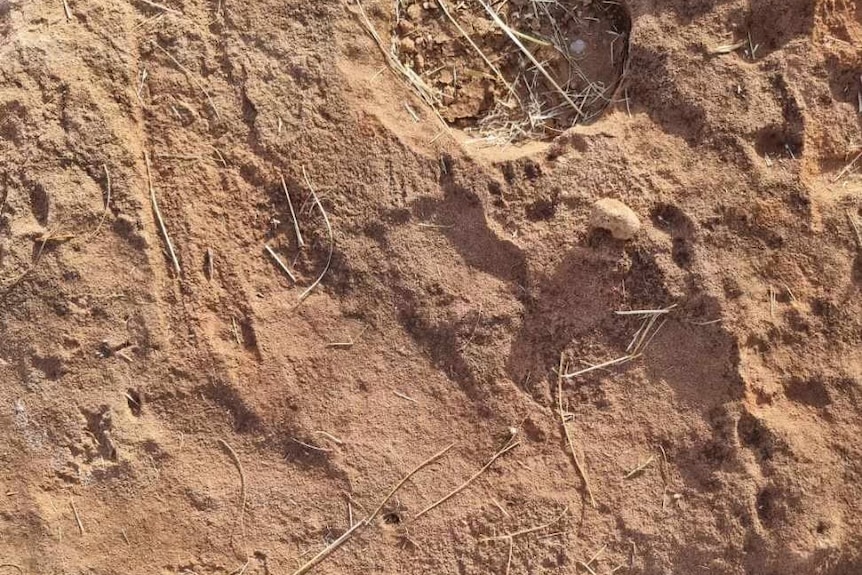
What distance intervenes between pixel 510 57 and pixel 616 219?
2.25 ft

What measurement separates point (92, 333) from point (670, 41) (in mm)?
2003

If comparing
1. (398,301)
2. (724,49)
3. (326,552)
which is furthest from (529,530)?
(724,49)

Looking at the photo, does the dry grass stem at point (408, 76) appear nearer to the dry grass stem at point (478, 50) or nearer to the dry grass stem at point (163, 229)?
the dry grass stem at point (478, 50)

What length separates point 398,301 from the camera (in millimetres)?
2162

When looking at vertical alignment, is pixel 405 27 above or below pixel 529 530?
above

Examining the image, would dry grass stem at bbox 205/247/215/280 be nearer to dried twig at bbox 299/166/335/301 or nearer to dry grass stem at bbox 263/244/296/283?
dry grass stem at bbox 263/244/296/283

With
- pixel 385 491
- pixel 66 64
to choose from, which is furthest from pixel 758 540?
pixel 66 64

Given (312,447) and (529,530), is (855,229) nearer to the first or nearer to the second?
(529,530)

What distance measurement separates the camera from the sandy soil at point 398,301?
209 centimetres

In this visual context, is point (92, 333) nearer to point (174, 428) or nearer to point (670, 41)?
point (174, 428)

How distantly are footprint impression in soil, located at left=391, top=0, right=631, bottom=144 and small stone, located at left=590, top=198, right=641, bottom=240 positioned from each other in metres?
0.34

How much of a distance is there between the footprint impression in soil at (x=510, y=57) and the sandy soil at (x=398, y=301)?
0.12m

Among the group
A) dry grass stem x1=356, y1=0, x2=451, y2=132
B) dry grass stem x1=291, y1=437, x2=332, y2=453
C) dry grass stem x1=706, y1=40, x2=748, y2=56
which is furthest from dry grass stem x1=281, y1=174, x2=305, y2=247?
dry grass stem x1=706, y1=40, x2=748, y2=56

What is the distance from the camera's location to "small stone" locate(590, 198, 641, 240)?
2.04 meters
